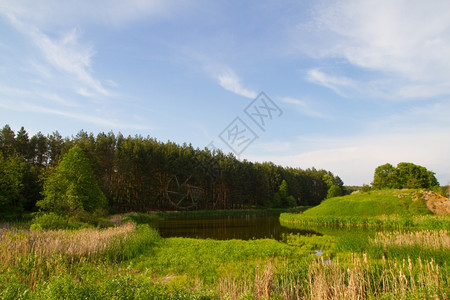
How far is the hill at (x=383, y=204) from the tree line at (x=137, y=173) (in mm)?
33467

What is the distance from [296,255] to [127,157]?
50.0 metres

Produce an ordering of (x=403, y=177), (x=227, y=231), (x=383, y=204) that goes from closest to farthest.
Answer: (x=227, y=231)
(x=383, y=204)
(x=403, y=177)

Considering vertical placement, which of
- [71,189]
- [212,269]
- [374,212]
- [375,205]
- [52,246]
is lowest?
[212,269]

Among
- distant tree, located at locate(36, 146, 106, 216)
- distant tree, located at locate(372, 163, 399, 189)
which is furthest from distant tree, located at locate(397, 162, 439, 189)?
distant tree, located at locate(36, 146, 106, 216)

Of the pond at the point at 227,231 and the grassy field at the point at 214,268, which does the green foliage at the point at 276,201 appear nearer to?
the pond at the point at 227,231

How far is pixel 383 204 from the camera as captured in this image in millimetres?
49438

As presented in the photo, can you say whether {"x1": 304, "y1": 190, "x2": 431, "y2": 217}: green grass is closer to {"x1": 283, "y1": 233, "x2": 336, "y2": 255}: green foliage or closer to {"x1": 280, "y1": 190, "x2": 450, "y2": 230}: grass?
{"x1": 280, "y1": 190, "x2": 450, "y2": 230}: grass

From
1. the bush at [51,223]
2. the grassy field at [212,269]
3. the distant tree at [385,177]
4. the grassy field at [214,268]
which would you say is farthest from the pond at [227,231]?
the distant tree at [385,177]

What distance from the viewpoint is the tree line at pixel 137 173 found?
162 feet

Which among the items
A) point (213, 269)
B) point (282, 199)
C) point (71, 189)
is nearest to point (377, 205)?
point (213, 269)

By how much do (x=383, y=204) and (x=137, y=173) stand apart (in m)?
49.7

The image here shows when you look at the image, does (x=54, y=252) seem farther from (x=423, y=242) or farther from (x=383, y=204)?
(x=383, y=204)

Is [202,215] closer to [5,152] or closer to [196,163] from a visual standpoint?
[196,163]

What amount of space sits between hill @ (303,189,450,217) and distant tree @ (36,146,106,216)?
3902 cm
